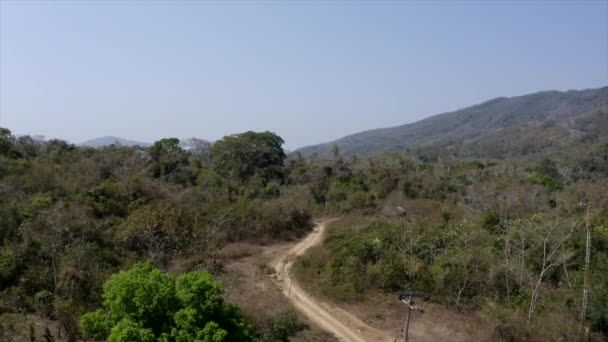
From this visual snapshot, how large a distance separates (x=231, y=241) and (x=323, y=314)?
986cm

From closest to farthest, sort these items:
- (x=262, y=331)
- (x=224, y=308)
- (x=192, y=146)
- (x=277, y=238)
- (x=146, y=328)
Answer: (x=146, y=328) < (x=224, y=308) < (x=262, y=331) < (x=277, y=238) < (x=192, y=146)

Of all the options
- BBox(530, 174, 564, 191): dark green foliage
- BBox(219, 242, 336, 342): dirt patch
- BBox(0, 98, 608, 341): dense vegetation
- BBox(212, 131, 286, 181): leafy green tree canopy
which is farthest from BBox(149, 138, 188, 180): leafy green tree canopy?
BBox(530, 174, 564, 191): dark green foliage

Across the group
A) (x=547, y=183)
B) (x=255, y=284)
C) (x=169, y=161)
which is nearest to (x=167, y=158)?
(x=169, y=161)

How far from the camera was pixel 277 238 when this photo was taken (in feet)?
89.9

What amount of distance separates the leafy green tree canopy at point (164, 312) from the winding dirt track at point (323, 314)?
6339mm

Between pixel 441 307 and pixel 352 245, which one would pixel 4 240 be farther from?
pixel 441 307

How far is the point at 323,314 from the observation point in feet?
56.2

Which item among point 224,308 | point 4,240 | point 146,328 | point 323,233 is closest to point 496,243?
point 323,233

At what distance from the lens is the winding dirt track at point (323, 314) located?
15.7 m

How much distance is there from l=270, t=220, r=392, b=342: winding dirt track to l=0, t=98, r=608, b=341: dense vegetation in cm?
88

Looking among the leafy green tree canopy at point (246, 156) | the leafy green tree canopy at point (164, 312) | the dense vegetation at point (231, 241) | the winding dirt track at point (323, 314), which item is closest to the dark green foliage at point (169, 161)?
the dense vegetation at point (231, 241)

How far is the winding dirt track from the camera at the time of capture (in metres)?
15.7

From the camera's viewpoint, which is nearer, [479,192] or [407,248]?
[407,248]

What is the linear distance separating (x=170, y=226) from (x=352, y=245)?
7724 mm
